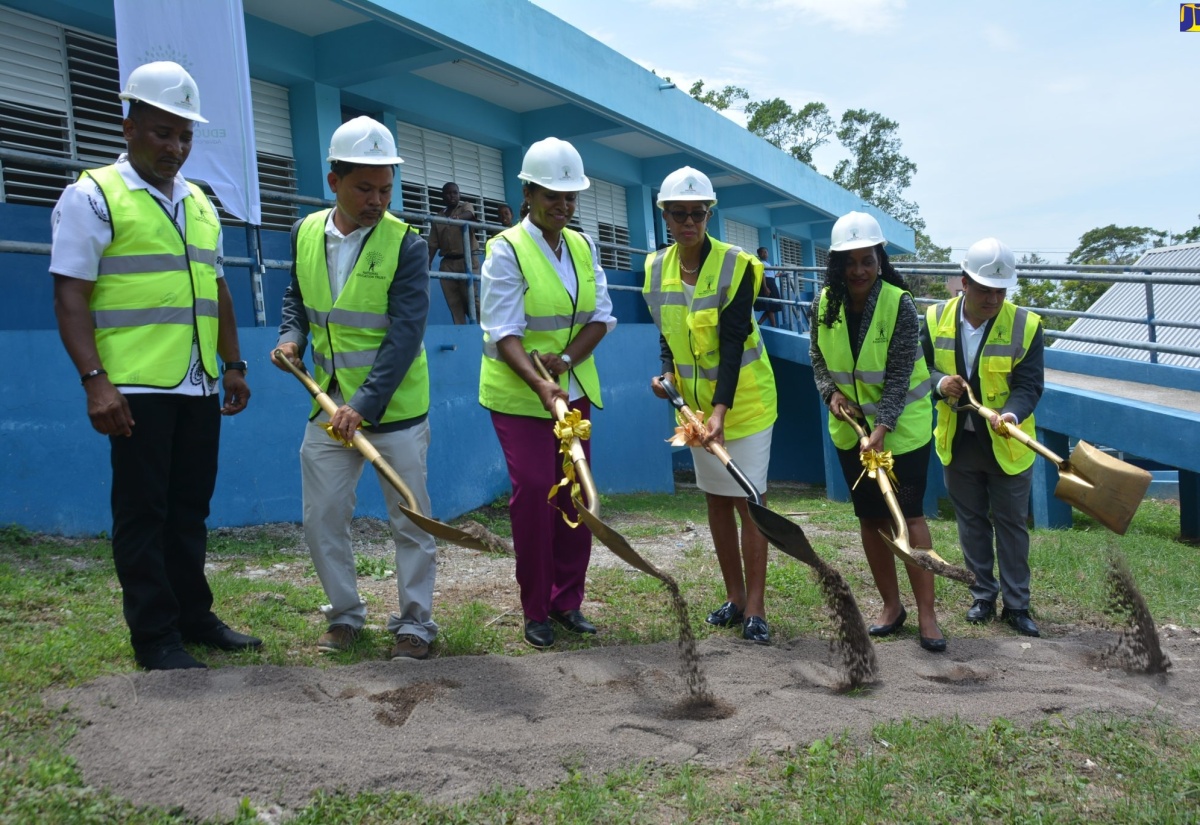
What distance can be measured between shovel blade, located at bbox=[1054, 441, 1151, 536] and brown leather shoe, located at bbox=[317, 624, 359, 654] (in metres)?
3.35

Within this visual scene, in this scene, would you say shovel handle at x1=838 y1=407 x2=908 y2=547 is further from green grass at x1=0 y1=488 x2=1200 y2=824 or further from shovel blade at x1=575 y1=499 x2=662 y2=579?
shovel blade at x1=575 y1=499 x2=662 y2=579

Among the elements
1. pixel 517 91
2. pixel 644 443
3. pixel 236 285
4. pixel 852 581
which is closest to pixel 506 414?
pixel 852 581

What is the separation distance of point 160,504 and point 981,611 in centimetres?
405

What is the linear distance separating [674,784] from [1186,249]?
18149 mm

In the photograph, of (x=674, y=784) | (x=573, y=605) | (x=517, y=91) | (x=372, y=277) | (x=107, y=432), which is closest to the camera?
(x=674, y=784)

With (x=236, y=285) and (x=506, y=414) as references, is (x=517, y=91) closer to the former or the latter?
(x=236, y=285)

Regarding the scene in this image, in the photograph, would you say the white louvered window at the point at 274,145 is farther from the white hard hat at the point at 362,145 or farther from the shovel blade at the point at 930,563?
the shovel blade at the point at 930,563

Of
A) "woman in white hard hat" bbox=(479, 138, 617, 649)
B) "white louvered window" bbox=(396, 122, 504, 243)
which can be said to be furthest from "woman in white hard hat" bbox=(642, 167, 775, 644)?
"white louvered window" bbox=(396, 122, 504, 243)

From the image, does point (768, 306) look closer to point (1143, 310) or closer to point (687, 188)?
point (1143, 310)

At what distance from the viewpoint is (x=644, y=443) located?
495 inches

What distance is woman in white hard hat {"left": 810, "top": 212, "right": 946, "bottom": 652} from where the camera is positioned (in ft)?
15.5

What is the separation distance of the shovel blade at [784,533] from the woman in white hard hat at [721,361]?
1.39 ft

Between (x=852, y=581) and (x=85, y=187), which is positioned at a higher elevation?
(x=85, y=187)

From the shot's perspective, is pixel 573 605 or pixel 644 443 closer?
pixel 573 605
